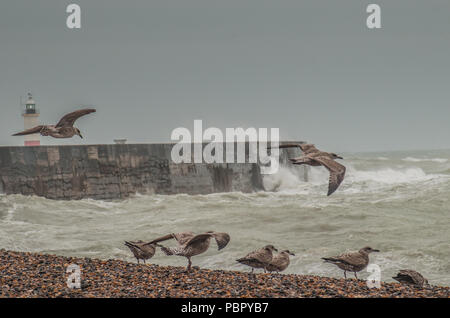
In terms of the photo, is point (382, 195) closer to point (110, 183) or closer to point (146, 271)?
point (110, 183)

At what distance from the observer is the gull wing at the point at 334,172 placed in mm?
4238

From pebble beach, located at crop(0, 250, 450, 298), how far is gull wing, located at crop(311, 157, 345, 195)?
90.8 inches

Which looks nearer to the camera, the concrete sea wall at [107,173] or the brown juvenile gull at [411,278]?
the brown juvenile gull at [411,278]

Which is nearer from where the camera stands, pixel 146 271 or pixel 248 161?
pixel 146 271

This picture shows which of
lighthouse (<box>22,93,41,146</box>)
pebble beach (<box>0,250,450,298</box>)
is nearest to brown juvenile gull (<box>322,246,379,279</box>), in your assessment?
pebble beach (<box>0,250,450,298</box>)

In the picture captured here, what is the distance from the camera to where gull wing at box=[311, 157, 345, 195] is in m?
4.24

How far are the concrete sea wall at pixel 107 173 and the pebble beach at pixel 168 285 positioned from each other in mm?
14945

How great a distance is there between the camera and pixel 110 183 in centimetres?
2491

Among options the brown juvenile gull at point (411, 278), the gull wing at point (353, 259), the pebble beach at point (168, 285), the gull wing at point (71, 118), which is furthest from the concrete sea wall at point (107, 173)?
the gull wing at point (71, 118)

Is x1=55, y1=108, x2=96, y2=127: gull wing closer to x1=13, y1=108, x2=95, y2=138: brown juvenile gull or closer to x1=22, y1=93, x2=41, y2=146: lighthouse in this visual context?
x1=13, y1=108, x2=95, y2=138: brown juvenile gull

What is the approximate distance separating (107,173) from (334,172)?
21331mm

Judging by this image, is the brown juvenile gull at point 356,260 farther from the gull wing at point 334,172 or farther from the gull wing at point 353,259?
the gull wing at point 334,172
